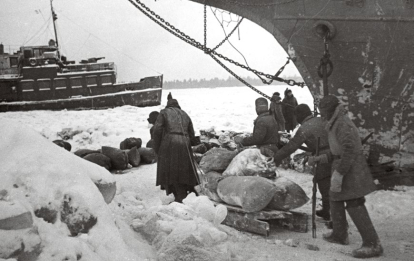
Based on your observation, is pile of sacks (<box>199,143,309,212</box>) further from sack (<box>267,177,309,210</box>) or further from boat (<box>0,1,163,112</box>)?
boat (<box>0,1,163,112</box>)

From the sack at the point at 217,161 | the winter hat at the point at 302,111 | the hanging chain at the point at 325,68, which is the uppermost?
the hanging chain at the point at 325,68

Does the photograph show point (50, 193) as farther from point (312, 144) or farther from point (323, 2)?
point (323, 2)

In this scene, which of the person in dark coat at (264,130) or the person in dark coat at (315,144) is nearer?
the person in dark coat at (315,144)

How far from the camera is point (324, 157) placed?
4.43m

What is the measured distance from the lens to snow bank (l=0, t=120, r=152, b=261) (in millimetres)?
2441

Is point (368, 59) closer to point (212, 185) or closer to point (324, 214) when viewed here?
point (324, 214)

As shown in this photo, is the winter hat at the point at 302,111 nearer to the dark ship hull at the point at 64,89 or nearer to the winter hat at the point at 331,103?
the winter hat at the point at 331,103

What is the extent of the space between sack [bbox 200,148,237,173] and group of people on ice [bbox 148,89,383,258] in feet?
0.65

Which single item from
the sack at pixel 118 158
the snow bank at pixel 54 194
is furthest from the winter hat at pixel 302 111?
the sack at pixel 118 158

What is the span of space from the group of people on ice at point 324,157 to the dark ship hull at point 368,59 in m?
1.28

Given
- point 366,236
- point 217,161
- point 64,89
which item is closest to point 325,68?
point 217,161

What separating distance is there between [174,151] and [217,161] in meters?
0.61

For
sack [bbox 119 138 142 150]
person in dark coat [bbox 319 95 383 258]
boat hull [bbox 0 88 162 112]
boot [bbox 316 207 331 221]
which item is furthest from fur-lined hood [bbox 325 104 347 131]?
boat hull [bbox 0 88 162 112]

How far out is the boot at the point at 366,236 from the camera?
3725 mm
